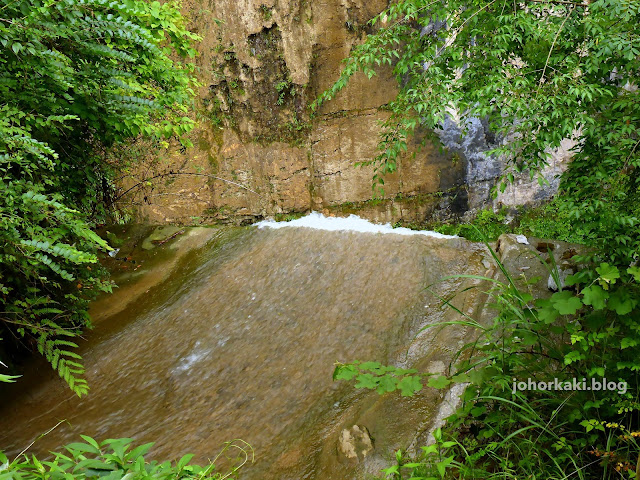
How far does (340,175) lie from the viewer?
7.49 metres

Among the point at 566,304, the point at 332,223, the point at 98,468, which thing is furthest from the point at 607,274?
the point at 332,223

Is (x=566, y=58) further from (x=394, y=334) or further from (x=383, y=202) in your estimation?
(x=383, y=202)

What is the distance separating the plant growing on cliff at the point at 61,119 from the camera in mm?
2502

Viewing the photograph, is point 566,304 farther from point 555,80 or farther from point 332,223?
point 332,223

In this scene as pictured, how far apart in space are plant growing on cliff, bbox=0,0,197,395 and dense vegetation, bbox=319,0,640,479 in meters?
1.95

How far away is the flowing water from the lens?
3.04m

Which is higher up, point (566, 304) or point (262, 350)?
point (566, 304)

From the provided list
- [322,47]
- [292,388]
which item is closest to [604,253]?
[292,388]

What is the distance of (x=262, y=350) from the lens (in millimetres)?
4121

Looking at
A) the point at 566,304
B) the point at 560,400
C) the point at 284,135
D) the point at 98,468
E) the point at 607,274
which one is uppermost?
the point at 284,135

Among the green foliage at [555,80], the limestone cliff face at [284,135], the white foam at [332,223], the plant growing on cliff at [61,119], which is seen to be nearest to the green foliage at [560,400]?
the green foliage at [555,80]

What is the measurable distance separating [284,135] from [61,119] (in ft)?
16.8

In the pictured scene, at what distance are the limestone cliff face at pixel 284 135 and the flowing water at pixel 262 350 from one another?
171 centimetres

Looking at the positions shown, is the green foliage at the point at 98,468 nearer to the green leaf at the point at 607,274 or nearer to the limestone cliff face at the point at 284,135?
the green leaf at the point at 607,274
